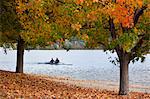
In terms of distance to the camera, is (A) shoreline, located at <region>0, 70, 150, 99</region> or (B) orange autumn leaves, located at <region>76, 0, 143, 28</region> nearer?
(A) shoreline, located at <region>0, 70, 150, 99</region>

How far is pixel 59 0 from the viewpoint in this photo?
2153 cm

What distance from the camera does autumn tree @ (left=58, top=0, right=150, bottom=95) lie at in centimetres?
2009

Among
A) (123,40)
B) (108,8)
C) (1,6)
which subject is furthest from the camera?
(1,6)

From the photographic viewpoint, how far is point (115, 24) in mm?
23641

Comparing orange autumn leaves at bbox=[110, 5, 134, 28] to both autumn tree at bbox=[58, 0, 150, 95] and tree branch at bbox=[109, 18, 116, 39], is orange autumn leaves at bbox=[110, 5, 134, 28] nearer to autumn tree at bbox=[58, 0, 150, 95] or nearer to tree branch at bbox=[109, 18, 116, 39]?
autumn tree at bbox=[58, 0, 150, 95]

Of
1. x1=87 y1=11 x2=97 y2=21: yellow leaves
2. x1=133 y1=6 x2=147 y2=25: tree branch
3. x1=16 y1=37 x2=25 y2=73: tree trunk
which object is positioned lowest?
x1=16 y1=37 x2=25 y2=73: tree trunk

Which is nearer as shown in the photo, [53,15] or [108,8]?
[108,8]

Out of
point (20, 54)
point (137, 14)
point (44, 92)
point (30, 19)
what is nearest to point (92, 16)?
point (137, 14)

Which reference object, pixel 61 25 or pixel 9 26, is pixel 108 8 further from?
pixel 9 26

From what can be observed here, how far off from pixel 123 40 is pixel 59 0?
3.91 metres

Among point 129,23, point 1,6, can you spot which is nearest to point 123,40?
point 129,23

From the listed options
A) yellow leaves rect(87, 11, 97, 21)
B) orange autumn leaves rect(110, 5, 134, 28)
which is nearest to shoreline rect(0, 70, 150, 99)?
yellow leaves rect(87, 11, 97, 21)

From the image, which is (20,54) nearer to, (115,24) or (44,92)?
(115,24)

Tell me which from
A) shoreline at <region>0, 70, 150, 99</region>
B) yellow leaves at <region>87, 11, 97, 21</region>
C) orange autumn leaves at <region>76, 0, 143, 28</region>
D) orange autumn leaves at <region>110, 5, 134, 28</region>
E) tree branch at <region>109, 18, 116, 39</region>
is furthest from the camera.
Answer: tree branch at <region>109, 18, 116, 39</region>
